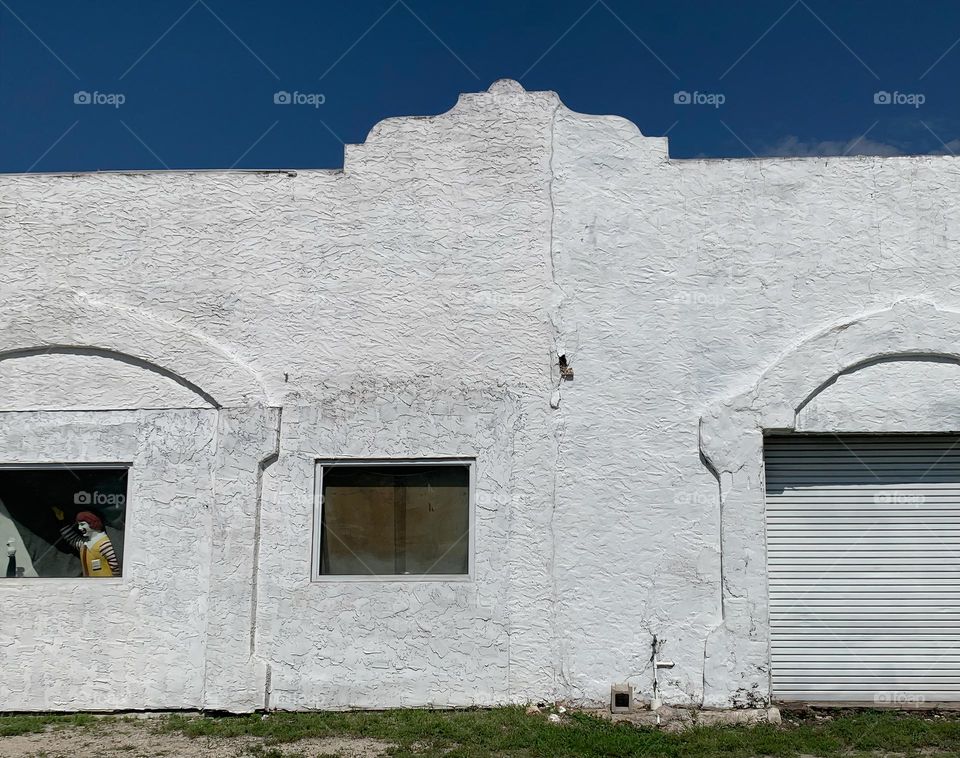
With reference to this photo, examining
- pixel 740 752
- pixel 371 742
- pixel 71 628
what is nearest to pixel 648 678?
pixel 740 752

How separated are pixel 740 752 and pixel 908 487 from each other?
2584mm

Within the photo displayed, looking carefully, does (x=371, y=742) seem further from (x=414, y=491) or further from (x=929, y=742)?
(x=929, y=742)

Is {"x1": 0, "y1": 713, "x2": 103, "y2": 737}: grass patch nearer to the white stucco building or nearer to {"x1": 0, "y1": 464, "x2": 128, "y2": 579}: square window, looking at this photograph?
the white stucco building

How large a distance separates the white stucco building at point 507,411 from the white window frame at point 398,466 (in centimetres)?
3

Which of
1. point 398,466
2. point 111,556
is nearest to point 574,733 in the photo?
point 398,466

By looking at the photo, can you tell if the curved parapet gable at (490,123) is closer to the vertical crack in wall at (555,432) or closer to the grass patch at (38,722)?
the vertical crack in wall at (555,432)

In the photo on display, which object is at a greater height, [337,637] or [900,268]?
[900,268]

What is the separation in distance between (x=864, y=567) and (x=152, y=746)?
17.4 feet

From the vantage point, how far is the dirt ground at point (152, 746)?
6438 millimetres

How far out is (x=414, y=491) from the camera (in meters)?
7.65

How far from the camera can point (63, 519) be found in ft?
25.5

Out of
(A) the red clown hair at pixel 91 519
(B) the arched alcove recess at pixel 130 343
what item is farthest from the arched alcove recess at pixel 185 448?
(A) the red clown hair at pixel 91 519

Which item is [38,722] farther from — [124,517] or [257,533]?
[257,533]

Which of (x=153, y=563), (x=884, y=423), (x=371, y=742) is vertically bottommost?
(x=371, y=742)
